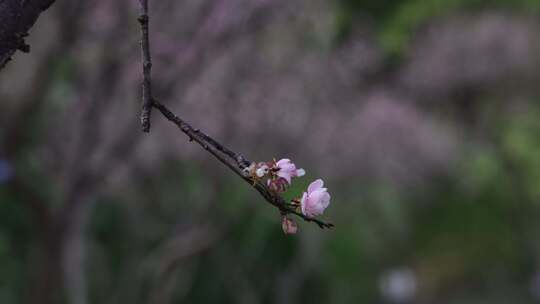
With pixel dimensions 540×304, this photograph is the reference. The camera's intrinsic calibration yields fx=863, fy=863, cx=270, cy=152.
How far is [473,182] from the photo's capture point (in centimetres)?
1784

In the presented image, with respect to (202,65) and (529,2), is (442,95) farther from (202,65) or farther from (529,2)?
(202,65)

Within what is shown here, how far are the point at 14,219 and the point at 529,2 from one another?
12.5 m

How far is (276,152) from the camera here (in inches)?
439

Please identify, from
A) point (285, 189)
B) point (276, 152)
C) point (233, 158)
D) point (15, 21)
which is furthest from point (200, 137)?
point (276, 152)

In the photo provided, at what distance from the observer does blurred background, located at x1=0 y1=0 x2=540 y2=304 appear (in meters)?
6.58

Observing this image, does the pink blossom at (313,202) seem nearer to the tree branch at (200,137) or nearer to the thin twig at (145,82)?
the tree branch at (200,137)

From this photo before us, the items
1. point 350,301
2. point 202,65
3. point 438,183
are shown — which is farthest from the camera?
point 438,183

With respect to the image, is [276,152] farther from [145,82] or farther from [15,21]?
[145,82]

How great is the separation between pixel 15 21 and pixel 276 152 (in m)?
9.44

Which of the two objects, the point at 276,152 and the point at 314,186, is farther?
the point at 276,152

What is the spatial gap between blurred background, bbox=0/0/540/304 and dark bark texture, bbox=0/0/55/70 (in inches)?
167

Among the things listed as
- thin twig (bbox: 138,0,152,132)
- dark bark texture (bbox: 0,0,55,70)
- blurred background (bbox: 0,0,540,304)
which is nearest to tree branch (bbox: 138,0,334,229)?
thin twig (bbox: 138,0,152,132)

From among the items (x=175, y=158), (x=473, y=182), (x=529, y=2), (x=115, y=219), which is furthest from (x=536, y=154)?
(x=115, y=219)

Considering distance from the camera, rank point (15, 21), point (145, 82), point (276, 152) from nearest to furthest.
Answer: point (145, 82)
point (15, 21)
point (276, 152)
